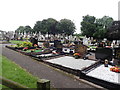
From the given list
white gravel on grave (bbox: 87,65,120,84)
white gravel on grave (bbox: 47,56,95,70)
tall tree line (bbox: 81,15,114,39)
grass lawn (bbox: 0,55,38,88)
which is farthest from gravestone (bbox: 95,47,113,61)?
tall tree line (bbox: 81,15,114,39)

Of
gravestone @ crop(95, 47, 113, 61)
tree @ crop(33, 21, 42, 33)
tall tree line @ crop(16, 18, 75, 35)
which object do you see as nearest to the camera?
gravestone @ crop(95, 47, 113, 61)

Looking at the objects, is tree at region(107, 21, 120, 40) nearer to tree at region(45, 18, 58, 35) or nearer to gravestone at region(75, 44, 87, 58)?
gravestone at region(75, 44, 87, 58)

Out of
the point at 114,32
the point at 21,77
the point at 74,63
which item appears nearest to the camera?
the point at 21,77

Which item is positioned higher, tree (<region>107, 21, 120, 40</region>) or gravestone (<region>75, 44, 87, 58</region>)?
tree (<region>107, 21, 120, 40</region>)

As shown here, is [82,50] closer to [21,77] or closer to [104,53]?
[104,53]

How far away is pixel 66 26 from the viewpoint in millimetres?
74062

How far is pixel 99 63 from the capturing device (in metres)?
11.7

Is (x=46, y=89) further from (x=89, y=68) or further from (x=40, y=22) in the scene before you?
(x=40, y=22)

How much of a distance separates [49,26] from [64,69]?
227ft

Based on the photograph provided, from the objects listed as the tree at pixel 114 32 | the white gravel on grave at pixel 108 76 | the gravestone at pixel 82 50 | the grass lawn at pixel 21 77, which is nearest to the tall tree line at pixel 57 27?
the tree at pixel 114 32

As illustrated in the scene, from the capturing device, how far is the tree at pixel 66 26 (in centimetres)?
7384

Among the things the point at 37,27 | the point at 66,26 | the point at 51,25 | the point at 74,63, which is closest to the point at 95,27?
the point at 66,26

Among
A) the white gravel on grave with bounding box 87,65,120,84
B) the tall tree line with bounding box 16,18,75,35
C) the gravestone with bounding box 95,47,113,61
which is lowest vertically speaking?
the white gravel on grave with bounding box 87,65,120,84

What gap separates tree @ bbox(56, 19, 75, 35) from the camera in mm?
73838
